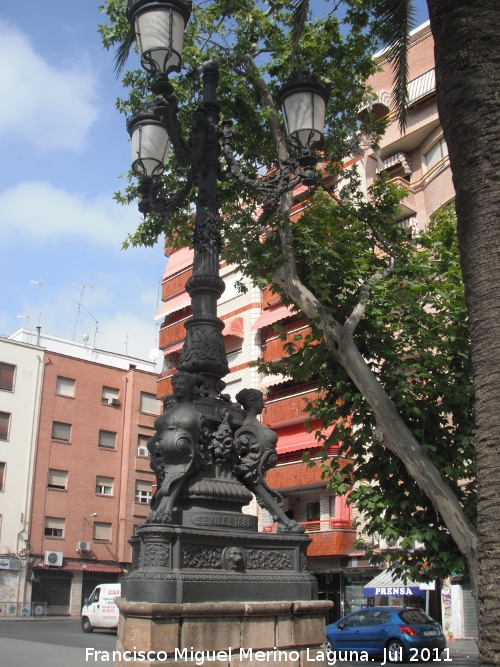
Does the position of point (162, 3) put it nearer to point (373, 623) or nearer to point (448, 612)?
point (373, 623)

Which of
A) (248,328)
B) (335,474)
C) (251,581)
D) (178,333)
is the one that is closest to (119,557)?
(178,333)

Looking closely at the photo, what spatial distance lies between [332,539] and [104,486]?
17800mm

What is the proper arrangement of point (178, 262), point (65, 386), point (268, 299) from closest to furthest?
point (268, 299) < point (178, 262) < point (65, 386)

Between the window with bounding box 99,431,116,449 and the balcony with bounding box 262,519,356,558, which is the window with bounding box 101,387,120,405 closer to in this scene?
the window with bounding box 99,431,116,449

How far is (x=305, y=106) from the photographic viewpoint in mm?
6785

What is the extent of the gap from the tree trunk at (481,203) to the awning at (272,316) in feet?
78.8

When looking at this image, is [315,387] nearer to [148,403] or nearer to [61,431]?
[61,431]

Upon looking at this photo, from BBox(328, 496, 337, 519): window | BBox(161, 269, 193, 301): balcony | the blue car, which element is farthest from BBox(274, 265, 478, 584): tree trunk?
BBox(161, 269, 193, 301): balcony

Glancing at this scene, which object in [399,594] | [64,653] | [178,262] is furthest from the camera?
[178,262]

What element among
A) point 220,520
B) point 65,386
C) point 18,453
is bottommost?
point 220,520

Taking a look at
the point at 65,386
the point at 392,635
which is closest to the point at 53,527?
the point at 65,386

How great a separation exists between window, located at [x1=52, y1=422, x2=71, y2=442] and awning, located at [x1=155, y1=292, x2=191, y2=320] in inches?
328

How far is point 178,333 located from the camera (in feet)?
113

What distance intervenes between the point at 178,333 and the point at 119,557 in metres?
13.1
